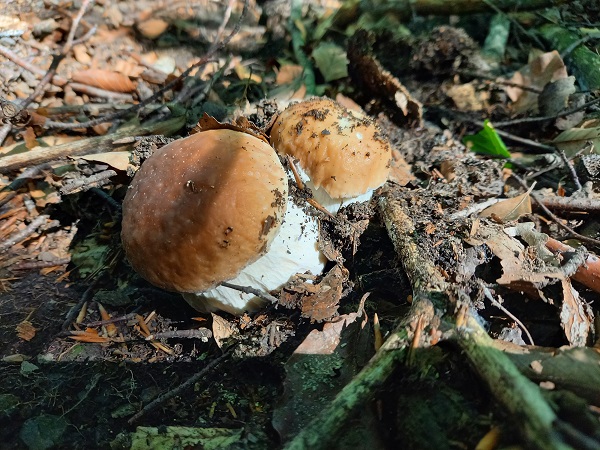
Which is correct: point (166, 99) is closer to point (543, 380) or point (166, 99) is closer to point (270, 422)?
point (270, 422)

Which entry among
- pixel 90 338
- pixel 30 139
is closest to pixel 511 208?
pixel 90 338

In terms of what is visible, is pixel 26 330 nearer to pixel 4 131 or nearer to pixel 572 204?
pixel 4 131

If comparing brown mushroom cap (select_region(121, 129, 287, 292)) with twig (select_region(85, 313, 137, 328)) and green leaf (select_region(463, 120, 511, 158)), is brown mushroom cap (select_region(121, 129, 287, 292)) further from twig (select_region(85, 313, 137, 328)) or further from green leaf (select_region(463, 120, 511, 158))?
green leaf (select_region(463, 120, 511, 158))

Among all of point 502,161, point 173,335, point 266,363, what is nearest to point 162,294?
point 173,335

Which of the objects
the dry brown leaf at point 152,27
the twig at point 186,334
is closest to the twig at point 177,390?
the twig at point 186,334

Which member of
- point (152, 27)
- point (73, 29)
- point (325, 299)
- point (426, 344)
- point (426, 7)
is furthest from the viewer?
point (152, 27)

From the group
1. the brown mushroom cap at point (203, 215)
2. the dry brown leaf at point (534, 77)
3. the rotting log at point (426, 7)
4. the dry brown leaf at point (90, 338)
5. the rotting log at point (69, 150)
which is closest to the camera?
the brown mushroom cap at point (203, 215)

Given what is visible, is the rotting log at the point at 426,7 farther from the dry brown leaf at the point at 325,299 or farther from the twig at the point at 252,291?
the twig at the point at 252,291
